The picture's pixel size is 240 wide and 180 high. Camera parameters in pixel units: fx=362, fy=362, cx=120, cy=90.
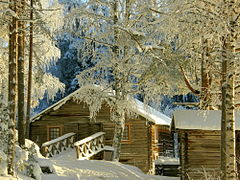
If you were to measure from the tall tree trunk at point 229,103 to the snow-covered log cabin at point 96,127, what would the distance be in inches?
570

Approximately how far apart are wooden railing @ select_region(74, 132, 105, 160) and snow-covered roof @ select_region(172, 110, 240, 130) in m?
6.22

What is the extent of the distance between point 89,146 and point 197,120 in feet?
25.9

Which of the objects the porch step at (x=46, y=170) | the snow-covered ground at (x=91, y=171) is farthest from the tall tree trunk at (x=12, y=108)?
the porch step at (x=46, y=170)

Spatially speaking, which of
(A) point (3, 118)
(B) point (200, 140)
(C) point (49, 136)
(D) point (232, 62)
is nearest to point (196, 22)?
(D) point (232, 62)

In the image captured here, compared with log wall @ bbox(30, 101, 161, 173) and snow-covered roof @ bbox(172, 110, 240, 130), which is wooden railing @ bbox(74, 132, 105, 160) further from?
snow-covered roof @ bbox(172, 110, 240, 130)

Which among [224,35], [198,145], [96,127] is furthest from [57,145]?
[224,35]

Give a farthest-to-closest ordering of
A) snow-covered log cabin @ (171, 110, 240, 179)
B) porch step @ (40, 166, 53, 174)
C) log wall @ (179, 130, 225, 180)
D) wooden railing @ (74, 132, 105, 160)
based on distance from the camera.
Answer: wooden railing @ (74, 132, 105, 160), log wall @ (179, 130, 225, 180), snow-covered log cabin @ (171, 110, 240, 179), porch step @ (40, 166, 53, 174)

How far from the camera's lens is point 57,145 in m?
22.5

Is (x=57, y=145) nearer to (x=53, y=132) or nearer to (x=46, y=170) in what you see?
(x=53, y=132)

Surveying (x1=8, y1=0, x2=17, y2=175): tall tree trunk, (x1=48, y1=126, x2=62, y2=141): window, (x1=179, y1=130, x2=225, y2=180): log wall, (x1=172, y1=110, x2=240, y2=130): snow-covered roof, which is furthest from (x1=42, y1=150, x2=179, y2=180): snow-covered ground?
(x1=48, y1=126, x2=62, y2=141): window

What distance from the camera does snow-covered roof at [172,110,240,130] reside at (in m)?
14.9

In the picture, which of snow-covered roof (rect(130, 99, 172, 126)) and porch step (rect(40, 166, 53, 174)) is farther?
snow-covered roof (rect(130, 99, 172, 126))

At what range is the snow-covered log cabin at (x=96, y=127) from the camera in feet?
81.5

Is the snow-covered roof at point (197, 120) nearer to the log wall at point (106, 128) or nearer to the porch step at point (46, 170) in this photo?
the porch step at point (46, 170)
